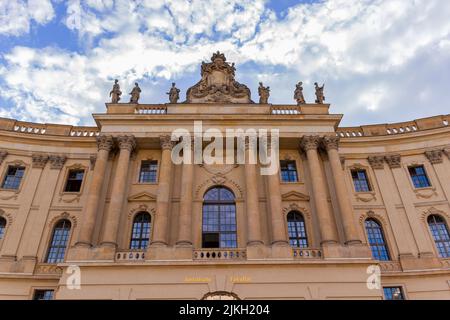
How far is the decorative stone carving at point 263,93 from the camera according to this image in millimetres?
27141

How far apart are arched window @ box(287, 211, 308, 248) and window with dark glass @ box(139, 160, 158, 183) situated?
1009cm

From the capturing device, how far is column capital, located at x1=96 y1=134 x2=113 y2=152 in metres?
24.0

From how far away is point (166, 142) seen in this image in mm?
24344

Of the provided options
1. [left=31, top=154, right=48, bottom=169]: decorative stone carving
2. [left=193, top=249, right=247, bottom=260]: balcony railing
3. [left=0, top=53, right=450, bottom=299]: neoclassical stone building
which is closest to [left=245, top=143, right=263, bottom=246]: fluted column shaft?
[left=0, top=53, right=450, bottom=299]: neoclassical stone building

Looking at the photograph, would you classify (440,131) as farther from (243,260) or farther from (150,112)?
(150,112)

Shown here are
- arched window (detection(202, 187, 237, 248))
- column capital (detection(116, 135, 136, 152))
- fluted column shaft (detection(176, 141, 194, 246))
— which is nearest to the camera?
fluted column shaft (detection(176, 141, 194, 246))

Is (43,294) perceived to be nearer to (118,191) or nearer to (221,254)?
(118,191)

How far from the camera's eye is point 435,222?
24.1 meters

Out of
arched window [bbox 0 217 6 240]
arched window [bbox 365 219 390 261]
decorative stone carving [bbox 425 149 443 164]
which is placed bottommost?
arched window [bbox 365 219 390 261]

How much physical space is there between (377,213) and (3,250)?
83.3 ft

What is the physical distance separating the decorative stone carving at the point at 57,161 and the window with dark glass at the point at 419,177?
26.6m

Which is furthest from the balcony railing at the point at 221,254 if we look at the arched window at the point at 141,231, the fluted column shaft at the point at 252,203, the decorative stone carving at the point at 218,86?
the decorative stone carving at the point at 218,86

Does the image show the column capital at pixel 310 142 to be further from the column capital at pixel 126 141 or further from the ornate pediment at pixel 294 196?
the column capital at pixel 126 141

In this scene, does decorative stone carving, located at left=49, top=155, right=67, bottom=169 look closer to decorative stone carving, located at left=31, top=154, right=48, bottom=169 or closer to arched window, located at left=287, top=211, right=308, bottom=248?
decorative stone carving, located at left=31, top=154, right=48, bottom=169
